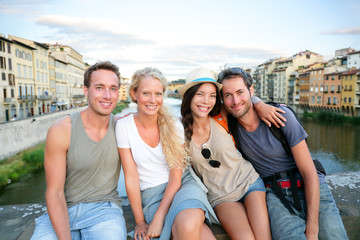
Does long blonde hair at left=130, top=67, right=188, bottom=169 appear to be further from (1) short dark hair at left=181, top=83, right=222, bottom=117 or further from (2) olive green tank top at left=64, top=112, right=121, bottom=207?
(2) olive green tank top at left=64, top=112, right=121, bottom=207

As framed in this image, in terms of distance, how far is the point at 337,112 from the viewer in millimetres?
34000

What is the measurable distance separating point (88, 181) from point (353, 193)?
6.99ft

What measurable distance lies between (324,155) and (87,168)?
19.6 m

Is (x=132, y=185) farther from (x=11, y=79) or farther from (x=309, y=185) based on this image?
(x=11, y=79)

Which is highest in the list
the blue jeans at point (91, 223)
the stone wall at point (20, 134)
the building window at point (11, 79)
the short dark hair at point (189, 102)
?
the building window at point (11, 79)

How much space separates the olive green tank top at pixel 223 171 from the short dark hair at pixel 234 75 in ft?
1.52

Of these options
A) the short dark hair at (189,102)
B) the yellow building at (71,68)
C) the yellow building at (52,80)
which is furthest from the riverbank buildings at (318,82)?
the yellow building at (71,68)

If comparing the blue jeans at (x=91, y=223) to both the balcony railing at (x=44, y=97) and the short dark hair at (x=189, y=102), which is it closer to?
the short dark hair at (x=189, y=102)

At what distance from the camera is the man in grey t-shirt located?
1717 millimetres

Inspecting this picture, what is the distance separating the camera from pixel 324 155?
18.1 meters

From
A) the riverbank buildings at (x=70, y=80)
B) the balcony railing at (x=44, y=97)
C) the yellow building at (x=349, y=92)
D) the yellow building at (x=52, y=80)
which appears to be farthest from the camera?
the yellow building at (x=52, y=80)

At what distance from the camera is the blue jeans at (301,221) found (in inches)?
65.7

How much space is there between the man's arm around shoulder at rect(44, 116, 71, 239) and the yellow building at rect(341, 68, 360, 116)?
35.4 metres

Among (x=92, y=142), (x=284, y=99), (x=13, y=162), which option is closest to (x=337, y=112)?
(x=284, y=99)
